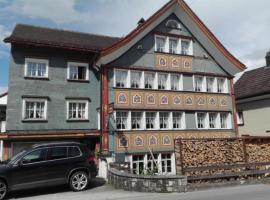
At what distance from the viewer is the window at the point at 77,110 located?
20127 millimetres

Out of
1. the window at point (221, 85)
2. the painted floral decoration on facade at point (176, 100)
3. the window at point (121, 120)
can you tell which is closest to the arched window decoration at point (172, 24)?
the window at point (221, 85)

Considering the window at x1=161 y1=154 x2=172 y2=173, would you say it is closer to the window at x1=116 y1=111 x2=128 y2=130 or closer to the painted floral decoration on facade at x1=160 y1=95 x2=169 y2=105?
the window at x1=116 y1=111 x2=128 y2=130

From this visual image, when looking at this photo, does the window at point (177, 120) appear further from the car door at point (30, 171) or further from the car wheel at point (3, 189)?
the car wheel at point (3, 189)

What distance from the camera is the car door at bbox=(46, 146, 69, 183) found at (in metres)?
12.3

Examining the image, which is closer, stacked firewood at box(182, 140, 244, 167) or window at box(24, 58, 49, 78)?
stacked firewood at box(182, 140, 244, 167)

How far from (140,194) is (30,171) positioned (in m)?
4.40

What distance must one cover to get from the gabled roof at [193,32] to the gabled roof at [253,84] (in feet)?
11.8

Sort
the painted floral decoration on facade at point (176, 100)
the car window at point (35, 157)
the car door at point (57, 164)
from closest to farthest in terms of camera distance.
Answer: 1. the car window at point (35, 157)
2. the car door at point (57, 164)
3. the painted floral decoration on facade at point (176, 100)

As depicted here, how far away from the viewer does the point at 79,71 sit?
21.0 meters

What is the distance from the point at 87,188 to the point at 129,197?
2952mm

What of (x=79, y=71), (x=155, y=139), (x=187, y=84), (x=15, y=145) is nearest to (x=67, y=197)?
(x=15, y=145)

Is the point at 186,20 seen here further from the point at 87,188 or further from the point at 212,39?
the point at 87,188

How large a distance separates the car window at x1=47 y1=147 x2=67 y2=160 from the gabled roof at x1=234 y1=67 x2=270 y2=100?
18746mm

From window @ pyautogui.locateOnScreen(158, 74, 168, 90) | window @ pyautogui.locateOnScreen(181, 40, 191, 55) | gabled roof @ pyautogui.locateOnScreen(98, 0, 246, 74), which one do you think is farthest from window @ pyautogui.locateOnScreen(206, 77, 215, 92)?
window @ pyautogui.locateOnScreen(158, 74, 168, 90)
